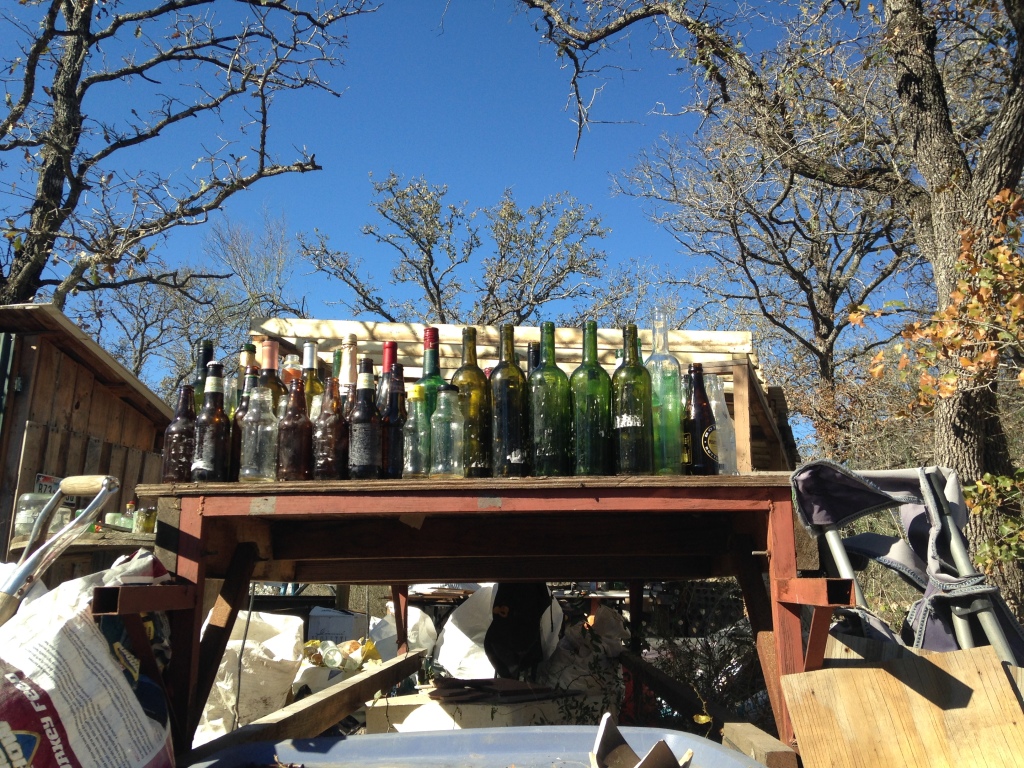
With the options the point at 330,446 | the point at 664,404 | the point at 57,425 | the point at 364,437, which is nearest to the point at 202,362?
the point at 330,446

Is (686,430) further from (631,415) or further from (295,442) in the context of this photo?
(295,442)

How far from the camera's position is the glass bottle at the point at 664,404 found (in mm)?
2703

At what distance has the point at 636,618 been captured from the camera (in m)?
6.03

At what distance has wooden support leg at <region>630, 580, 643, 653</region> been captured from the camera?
5797 mm

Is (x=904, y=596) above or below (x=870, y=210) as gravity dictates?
below

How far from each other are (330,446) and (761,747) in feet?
5.35

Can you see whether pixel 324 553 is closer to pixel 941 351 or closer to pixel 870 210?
pixel 941 351

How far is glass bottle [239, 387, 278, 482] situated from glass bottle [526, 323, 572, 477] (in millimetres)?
891

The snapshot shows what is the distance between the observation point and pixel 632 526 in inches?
134

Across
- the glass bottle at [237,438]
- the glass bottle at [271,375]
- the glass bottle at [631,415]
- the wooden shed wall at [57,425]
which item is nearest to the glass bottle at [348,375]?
the glass bottle at [271,375]

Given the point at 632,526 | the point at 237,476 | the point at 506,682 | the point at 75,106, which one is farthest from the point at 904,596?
the point at 75,106

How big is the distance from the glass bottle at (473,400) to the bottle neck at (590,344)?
1.34 ft

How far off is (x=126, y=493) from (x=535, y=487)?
21.7 feet

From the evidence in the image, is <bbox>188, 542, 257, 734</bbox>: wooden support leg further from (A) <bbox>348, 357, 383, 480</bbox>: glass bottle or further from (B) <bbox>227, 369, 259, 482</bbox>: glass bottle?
(A) <bbox>348, 357, 383, 480</bbox>: glass bottle
